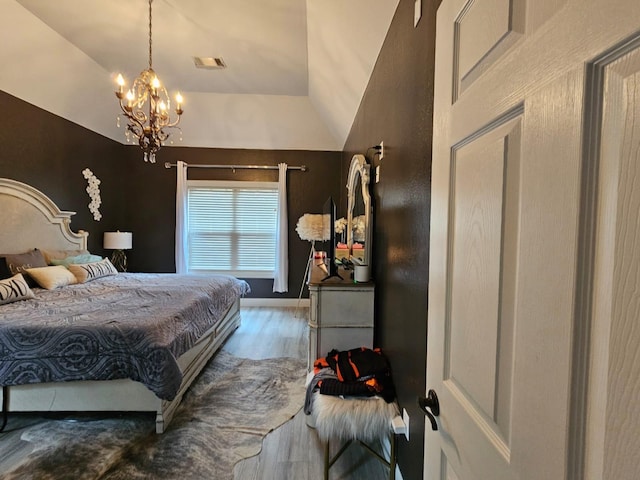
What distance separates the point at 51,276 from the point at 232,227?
2.74m

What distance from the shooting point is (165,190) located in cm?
559

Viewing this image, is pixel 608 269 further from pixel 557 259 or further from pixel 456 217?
pixel 456 217

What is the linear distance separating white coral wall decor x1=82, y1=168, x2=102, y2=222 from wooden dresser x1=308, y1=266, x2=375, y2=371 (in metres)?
4.15

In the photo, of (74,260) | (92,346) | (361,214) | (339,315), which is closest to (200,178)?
(74,260)

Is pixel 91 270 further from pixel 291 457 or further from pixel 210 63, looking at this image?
pixel 291 457

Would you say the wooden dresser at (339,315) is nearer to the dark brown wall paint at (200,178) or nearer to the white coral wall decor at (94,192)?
the dark brown wall paint at (200,178)

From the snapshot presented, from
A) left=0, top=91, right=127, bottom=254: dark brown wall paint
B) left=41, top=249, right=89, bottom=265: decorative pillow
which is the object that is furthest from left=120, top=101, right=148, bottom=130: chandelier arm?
left=41, top=249, right=89, bottom=265: decorative pillow

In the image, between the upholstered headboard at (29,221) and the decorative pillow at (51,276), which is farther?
the upholstered headboard at (29,221)

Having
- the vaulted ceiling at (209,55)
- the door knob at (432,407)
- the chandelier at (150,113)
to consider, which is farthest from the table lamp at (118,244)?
the door knob at (432,407)

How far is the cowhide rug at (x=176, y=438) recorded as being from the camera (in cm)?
184

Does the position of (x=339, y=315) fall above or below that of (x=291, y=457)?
above

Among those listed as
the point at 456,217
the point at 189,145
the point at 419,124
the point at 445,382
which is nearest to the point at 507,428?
the point at 445,382

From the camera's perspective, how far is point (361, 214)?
109 inches

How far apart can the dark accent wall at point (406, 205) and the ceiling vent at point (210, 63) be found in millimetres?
2263
